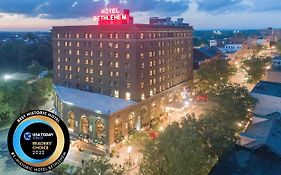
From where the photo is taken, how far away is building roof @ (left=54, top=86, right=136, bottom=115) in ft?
171

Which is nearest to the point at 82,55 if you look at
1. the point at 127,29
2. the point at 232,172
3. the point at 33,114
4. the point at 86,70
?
the point at 86,70

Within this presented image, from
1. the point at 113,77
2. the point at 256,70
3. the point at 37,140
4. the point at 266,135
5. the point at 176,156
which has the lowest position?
the point at 176,156

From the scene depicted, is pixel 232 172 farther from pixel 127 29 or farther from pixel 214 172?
pixel 127 29

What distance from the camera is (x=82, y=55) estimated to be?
66625mm

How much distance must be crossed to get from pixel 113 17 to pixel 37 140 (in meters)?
48.7

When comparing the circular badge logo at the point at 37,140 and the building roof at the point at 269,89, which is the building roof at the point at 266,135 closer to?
the building roof at the point at 269,89

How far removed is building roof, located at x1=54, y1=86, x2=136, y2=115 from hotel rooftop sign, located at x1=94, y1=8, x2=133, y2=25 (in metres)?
16.1

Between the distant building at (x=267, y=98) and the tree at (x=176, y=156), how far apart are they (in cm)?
2505

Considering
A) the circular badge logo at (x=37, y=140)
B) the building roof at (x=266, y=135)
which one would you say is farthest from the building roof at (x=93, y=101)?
the circular badge logo at (x=37, y=140)

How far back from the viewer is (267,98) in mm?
54500

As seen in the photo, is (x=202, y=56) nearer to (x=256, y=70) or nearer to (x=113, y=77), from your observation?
(x=256, y=70)

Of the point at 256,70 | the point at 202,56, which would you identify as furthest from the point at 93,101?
the point at 202,56

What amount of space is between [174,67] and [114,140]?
31255 millimetres

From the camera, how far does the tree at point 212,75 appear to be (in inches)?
3278
